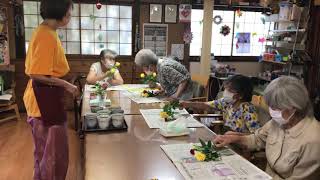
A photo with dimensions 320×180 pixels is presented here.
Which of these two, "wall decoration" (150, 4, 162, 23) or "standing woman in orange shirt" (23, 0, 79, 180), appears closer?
"standing woman in orange shirt" (23, 0, 79, 180)

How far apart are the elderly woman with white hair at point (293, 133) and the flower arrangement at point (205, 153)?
0.32 meters

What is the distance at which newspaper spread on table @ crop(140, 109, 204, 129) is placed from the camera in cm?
203

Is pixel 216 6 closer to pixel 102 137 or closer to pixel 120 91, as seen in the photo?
pixel 120 91

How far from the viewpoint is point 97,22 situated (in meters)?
5.07

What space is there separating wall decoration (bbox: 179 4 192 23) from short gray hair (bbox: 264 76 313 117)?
12.6ft

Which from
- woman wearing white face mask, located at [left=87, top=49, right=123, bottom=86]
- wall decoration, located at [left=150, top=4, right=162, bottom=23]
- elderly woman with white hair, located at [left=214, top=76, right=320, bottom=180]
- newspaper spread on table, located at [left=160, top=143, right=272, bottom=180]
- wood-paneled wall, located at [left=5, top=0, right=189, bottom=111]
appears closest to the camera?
newspaper spread on table, located at [left=160, top=143, right=272, bottom=180]

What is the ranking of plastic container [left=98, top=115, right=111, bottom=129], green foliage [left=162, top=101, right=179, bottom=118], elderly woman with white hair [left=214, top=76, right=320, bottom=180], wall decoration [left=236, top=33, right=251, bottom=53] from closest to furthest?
elderly woman with white hair [left=214, top=76, right=320, bottom=180], plastic container [left=98, top=115, right=111, bottom=129], green foliage [left=162, top=101, right=179, bottom=118], wall decoration [left=236, top=33, right=251, bottom=53]

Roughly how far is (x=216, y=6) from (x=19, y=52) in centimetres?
353

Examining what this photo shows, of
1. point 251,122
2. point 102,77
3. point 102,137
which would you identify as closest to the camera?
point 102,137

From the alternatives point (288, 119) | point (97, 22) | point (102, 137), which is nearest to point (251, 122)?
point (288, 119)

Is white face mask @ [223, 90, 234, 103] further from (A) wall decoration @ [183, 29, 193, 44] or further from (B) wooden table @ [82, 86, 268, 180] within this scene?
(A) wall decoration @ [183, 29, 193, 44]

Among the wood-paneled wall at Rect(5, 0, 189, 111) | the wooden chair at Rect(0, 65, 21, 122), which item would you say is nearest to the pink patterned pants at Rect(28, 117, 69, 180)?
the wooden chair at Rect(0, 65, 21, 122)

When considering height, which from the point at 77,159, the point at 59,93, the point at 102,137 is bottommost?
the point at 77,159

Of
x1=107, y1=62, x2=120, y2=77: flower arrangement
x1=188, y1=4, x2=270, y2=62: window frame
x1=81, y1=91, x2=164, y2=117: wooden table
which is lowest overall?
x1=81, y1=91, x2=164, y2=117: wooden table
